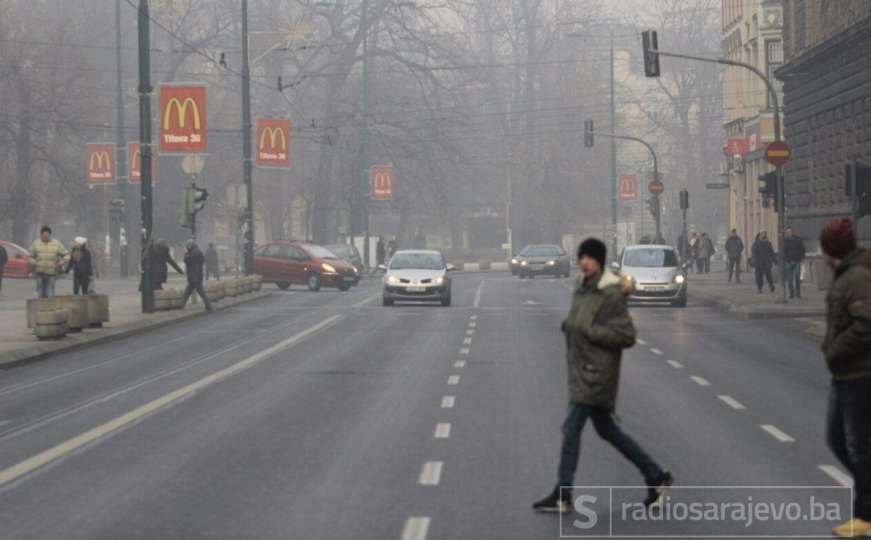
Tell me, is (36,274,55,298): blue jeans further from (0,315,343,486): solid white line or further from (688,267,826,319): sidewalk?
(688,267,826,319): sidewalk

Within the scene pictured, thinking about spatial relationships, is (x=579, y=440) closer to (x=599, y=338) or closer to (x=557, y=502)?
(x=557, y=502)

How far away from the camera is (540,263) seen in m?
74.9

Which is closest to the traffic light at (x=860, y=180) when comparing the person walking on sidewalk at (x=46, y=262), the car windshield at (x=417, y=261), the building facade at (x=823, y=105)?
the building facade at (x=823, y=105)

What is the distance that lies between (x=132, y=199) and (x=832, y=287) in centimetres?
6661

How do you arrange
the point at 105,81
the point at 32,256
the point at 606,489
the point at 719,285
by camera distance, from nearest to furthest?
the point at 606,489, the point at 32,256, the point at 719,285, the point at 105,81

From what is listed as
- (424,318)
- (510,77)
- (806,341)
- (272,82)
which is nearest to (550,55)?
(510,77)

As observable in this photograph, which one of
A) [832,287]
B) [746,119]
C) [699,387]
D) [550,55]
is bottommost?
[699,387]

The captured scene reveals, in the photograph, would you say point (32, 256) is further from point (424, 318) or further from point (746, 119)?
point (746, 119)

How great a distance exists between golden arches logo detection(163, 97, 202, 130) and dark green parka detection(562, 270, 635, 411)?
107 feet

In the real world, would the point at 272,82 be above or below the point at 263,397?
above

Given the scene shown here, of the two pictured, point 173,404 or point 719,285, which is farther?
point 719,285

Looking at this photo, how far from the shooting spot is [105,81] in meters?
81.2

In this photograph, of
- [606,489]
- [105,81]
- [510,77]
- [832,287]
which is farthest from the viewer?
[510,77]

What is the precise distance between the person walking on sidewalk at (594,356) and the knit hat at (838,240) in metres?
1.14
